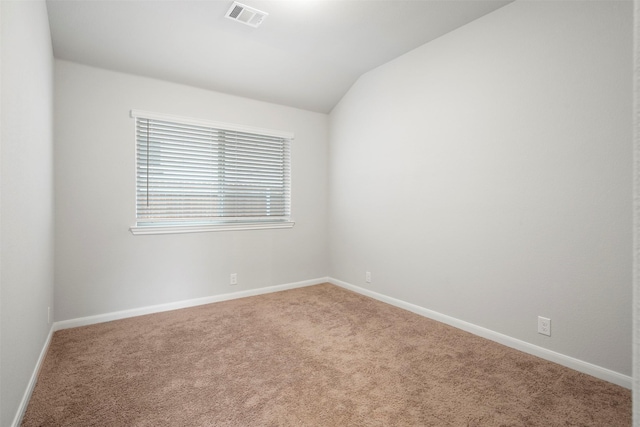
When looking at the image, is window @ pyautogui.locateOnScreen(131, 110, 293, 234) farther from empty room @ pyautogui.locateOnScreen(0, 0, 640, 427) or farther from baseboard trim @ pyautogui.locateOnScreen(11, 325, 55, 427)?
A: baseboard trim @ pyautogui.locateOnScreen(11, 325, 55, 427)

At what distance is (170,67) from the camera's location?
9.97 ft

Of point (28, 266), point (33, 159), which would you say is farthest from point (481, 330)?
point (33, 159)

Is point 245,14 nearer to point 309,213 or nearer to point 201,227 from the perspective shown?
point 201,227

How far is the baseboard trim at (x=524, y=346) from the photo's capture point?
6.34 feet

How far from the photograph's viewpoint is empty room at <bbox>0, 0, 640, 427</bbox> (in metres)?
1.74

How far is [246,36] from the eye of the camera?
2879 millimetres

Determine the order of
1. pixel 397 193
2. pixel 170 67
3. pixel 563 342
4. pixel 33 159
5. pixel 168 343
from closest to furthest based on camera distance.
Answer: pixel 33 159 → pixel 563 342 → pixel 168 343 → pixel 170 67 → pixel 397 193

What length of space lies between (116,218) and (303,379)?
2.39 metres

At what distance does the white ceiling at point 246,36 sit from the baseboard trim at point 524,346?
2.68 metres

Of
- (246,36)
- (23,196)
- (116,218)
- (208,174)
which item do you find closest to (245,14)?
(246,36)

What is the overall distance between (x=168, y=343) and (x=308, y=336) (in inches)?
45.2

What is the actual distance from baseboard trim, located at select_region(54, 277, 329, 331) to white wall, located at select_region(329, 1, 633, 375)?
1.29 metres

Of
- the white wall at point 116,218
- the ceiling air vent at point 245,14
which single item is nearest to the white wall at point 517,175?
the ceiling air vent at point 245,14

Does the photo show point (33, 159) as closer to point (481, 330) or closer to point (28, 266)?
point (28, 266)
